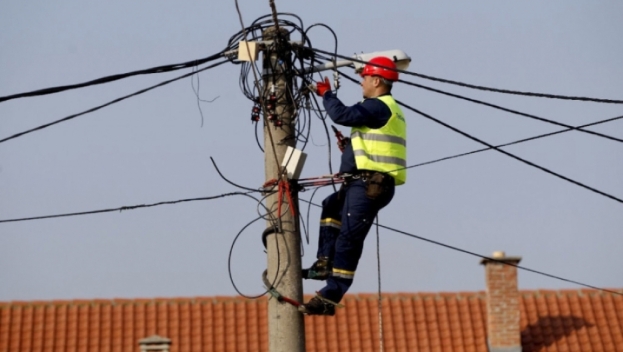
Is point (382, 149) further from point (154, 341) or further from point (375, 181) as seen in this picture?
point (154, 341)

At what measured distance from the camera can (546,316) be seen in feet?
70.2

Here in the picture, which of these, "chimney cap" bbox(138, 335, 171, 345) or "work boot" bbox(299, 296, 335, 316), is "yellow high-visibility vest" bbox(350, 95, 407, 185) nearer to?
"work boot" bbox(299, 296, 335, 316)

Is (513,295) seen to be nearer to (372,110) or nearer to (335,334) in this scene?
(335,334)

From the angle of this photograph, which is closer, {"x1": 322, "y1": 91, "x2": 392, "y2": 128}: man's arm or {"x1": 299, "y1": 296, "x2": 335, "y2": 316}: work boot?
{"x1": 299, "y1": 296, "x2": 335, "y2": 316}: work boot

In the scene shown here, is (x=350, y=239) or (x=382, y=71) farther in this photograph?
(x=382, y=71)

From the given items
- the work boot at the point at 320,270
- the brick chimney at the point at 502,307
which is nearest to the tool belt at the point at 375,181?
the work boot at the point at 320,270

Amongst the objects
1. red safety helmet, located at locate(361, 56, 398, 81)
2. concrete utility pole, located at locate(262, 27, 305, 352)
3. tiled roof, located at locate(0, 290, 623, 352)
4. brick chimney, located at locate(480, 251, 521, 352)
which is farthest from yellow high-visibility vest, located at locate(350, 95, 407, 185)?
brick chimney, located at locate(480, 251, 521, 352)

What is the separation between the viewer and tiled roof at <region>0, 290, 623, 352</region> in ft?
66.9

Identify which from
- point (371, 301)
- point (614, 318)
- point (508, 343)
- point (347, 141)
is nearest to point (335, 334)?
point (371, 301)

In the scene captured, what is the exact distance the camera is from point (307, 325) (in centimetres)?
2044

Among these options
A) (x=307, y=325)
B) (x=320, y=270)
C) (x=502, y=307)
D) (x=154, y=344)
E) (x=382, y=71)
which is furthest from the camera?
(x=502, y=307)

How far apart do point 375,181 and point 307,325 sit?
10288 millimetres

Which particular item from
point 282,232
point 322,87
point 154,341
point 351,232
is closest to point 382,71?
point 322,87

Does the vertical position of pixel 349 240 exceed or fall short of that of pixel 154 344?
it falls short
